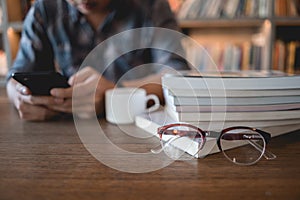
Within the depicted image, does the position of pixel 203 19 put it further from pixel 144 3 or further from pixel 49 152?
pixel 49 152

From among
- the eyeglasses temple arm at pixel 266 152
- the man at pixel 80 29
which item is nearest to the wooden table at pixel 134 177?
the eyeglasses temple arm at pixel 266 152

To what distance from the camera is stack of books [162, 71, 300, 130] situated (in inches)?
21.2

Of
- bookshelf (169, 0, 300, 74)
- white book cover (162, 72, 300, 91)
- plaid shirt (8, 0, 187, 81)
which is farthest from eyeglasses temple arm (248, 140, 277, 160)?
bookshelf (169, 0, 300, 74)

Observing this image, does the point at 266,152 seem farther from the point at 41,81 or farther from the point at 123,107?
the point at 41,81

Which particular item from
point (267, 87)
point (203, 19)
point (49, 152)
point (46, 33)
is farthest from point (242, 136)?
point (203, 19)

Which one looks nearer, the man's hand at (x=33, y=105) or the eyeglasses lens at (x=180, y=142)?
the eyeglasses lens at (x=180, y=142)

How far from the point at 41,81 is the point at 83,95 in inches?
4.5

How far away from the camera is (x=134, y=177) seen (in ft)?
1.35


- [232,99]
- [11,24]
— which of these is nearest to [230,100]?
[232,99]

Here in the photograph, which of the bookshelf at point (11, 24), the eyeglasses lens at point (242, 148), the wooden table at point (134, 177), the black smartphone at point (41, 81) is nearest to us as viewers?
the wooden table at point (134, 177)

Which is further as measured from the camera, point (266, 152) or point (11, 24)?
point (11, 24)

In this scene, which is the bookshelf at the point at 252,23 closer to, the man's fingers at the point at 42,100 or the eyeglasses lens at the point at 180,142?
the man's fingers at the point at 42,100

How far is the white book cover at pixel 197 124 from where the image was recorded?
1.60ft

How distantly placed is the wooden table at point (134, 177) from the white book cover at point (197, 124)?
0.05 ft
